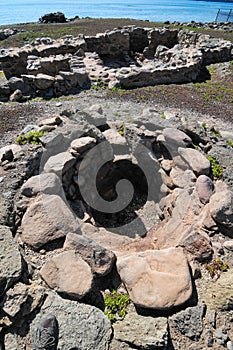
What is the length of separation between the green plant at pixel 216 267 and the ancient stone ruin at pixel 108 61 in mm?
11186

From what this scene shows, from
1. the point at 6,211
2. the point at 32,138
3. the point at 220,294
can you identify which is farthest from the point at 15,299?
the point at 32,138

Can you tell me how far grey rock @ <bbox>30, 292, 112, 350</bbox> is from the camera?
4.11 m

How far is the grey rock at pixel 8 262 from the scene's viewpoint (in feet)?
14.8

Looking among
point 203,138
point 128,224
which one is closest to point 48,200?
point 128,224

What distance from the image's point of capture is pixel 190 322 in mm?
4375

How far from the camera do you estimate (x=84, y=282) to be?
467 centimetres

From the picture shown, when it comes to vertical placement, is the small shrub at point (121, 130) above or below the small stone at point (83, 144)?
above

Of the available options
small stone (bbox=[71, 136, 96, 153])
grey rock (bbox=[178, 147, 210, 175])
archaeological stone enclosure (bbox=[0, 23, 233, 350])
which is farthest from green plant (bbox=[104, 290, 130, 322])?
small stone (bbox=[71, 136, 96, 153])

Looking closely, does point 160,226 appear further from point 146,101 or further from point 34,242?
point 146,101

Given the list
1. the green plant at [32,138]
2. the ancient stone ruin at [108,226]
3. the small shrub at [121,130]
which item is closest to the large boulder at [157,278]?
the ancient stone ruin at [108,226]

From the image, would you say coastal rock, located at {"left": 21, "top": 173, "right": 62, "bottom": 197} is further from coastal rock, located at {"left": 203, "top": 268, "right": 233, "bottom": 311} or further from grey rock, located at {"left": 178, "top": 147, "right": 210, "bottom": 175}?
coastal rock, located at {"left": 203, "top": 268, "right": 233, "bottom": 311}

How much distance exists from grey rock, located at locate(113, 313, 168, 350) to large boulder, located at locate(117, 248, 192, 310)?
0.71ft

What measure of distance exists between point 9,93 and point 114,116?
623 cm

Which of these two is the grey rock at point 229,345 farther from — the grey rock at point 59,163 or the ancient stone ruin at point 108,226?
the grey rock at point 59,163
